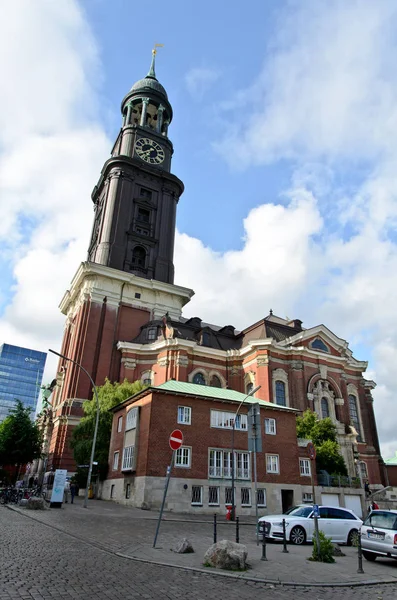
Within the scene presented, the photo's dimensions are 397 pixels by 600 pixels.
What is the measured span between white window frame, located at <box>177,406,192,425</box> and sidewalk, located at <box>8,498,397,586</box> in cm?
631

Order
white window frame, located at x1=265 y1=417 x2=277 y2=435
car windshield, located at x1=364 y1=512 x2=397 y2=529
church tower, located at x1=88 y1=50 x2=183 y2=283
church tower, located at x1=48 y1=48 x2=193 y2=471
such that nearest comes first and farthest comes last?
1. car windshield, located at x1=364 y1=512 x2=397 y2=529
2. white window frame, located at x1=265 y1=417 x2=277 y2=435
3. church tower, located at x1=48 y1=48 x2=193 y2=471
4. church tower, located at x1=88 y1=50 x2=183 y2=283

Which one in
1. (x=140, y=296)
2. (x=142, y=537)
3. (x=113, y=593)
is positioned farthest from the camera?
(x=140, y=296)

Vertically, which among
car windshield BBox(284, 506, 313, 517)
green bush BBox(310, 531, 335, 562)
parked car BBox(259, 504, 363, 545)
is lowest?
green bush BBox(310, 531, 335, 562)

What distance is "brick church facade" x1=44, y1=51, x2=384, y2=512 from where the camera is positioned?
45863 mm

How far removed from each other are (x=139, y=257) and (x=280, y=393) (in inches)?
1018

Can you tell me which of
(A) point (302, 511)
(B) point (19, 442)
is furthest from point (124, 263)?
(A) point (302, 511)

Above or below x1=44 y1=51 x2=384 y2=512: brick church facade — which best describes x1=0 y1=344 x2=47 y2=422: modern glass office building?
above

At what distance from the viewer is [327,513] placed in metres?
16.4

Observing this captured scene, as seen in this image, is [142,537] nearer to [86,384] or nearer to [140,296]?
[86,384]

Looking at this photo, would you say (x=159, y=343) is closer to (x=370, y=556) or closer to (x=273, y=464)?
(x=273, y=464)

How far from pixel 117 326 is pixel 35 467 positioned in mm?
19608

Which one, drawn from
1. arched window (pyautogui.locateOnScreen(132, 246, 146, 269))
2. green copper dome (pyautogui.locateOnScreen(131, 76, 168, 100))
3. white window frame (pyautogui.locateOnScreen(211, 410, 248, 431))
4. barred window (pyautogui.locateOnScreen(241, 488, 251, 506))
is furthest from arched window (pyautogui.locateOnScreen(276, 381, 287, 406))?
green copper dome (pyautogui.locateOnScreen(131, 76, 168, 100))

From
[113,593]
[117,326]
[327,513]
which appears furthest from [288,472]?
[117,326]

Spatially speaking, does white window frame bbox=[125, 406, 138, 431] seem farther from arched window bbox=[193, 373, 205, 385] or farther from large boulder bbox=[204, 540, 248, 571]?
arched window bbox=[193, 373, 205, 385]
